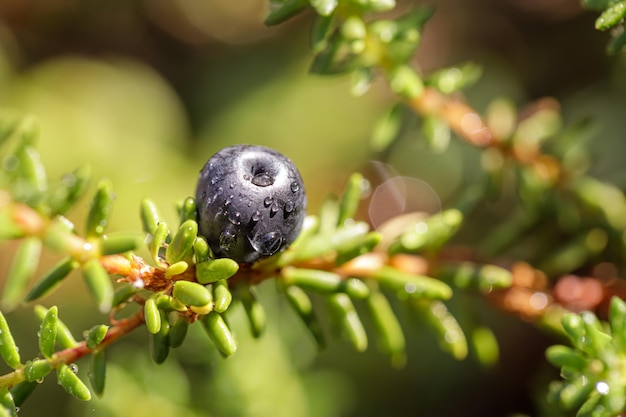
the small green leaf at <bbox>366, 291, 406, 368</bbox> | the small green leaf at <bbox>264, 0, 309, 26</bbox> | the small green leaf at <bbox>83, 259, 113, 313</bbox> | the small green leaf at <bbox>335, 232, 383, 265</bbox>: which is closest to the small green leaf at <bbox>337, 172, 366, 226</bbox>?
the small green leaf at <bbox>335, 232, 383, 265</bbox>

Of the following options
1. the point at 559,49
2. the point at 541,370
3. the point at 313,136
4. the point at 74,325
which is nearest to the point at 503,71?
the point at 559,49

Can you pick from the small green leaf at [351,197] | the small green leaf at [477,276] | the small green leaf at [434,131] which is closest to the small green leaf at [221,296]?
the small green leaf at [351,197]

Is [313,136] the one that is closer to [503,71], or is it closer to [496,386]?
[503,71]

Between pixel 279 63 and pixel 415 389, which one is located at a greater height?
pixel 279 63

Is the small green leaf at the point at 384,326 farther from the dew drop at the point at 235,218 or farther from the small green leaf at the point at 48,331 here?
the small green leaf at the point at 48,331

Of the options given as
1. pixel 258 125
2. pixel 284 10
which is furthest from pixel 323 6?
pixel 258 125

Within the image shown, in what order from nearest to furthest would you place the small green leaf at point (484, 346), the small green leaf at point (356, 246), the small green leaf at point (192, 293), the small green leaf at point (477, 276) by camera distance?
1. the small green leaf at point (192, 293)
2. the small green leaf at point (356, 246)
3. the small green leaf at point (477, 276)
4. the small green leaf at point (484, 346)
